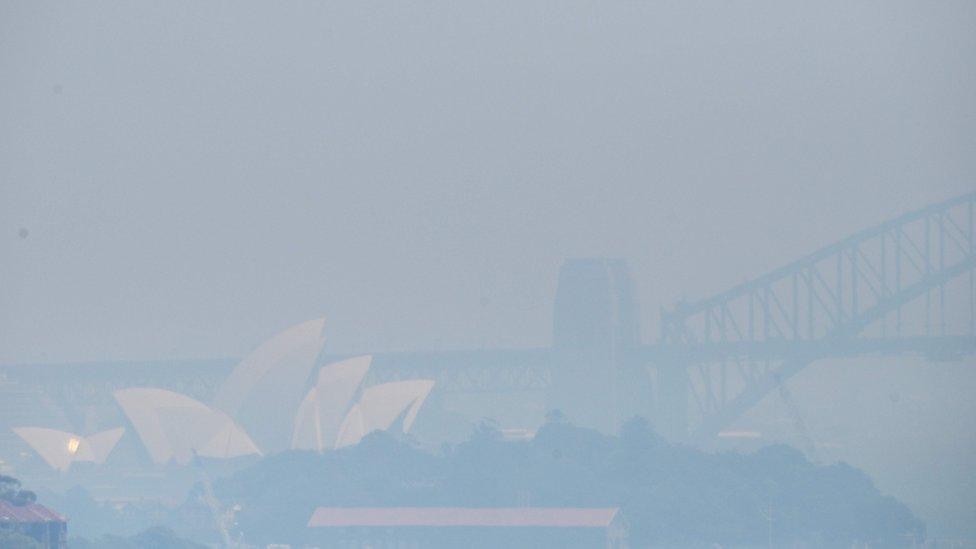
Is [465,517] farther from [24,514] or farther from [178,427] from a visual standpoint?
[178,427]

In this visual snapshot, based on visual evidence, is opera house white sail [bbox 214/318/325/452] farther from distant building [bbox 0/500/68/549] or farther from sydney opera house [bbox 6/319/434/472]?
distant building [bbox 0/500/68/549]

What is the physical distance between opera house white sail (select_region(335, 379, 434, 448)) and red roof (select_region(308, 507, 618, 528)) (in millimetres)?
37163

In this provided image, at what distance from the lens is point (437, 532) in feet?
331

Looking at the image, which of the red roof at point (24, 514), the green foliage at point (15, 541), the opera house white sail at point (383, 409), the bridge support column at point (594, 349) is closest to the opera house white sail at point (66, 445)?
the opera house white sail at point (383, 409)

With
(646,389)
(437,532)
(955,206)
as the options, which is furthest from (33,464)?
(437,532)

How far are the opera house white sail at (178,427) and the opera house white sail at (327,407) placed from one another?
8.34 ft

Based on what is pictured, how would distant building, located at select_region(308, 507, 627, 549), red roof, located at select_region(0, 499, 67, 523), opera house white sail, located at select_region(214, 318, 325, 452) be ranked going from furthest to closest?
opera house white sail, located at select_region(214, 318, 325, 452)
distant building, located at select_region(308, 507, 627, 549)
red roof, located at select_region(0, 499, 67, 523)

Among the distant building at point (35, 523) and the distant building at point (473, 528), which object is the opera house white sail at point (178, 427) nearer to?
the distant building at point (473, 528)

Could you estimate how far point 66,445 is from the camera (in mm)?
161000

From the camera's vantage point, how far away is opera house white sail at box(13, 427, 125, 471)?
158625mm

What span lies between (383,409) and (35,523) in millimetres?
68658

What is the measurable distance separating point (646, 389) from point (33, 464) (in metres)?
33.1

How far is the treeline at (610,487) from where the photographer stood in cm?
10206

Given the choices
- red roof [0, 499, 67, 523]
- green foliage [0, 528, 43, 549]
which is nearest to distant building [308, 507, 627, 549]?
red roof [0, 499, 67, 523]
